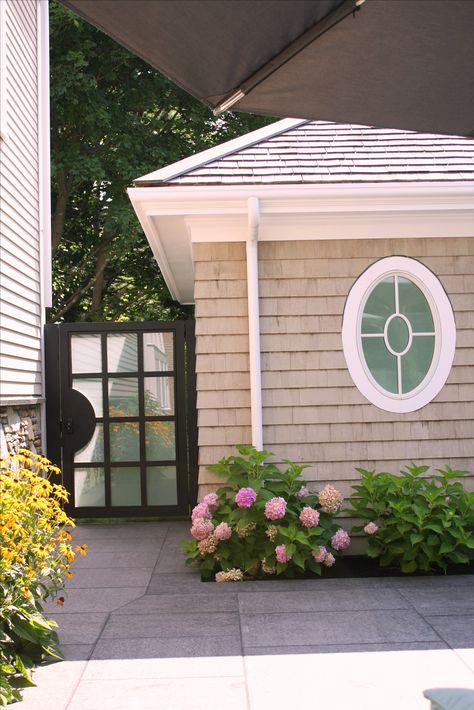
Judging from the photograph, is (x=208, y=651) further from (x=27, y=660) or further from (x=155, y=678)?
(x=27, y=660)

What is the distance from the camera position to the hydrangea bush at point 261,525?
17.7ft

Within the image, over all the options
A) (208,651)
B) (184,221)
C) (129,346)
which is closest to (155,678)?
(208,651)

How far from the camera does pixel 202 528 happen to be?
5.60 metres

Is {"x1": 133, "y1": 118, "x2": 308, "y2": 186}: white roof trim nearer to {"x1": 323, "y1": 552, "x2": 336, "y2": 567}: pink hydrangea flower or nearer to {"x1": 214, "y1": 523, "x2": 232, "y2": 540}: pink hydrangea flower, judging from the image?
{"x1": 214, "y1": 523, "x2": 232, "y2": 540}: pink hydrangea flower

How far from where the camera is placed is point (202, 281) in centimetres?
618

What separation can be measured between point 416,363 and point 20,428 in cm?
345

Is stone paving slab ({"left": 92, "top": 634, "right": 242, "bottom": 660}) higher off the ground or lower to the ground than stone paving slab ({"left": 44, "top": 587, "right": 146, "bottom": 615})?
higher

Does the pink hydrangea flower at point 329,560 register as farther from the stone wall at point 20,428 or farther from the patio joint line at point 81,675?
the stone wall at point 20,428

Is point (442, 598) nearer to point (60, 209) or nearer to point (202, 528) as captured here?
point (202, 528)

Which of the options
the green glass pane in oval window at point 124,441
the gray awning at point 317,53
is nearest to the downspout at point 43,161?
the green glass pane in oval window at point 124,441

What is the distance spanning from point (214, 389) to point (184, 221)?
1.30 metres

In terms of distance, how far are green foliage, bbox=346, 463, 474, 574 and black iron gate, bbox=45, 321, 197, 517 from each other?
259cm

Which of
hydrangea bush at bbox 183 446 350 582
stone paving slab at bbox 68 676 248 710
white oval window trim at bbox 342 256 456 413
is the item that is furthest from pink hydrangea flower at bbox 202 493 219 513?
stone paving slab at bbox 68 676 248 710

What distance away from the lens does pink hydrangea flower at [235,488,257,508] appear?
5410mm
